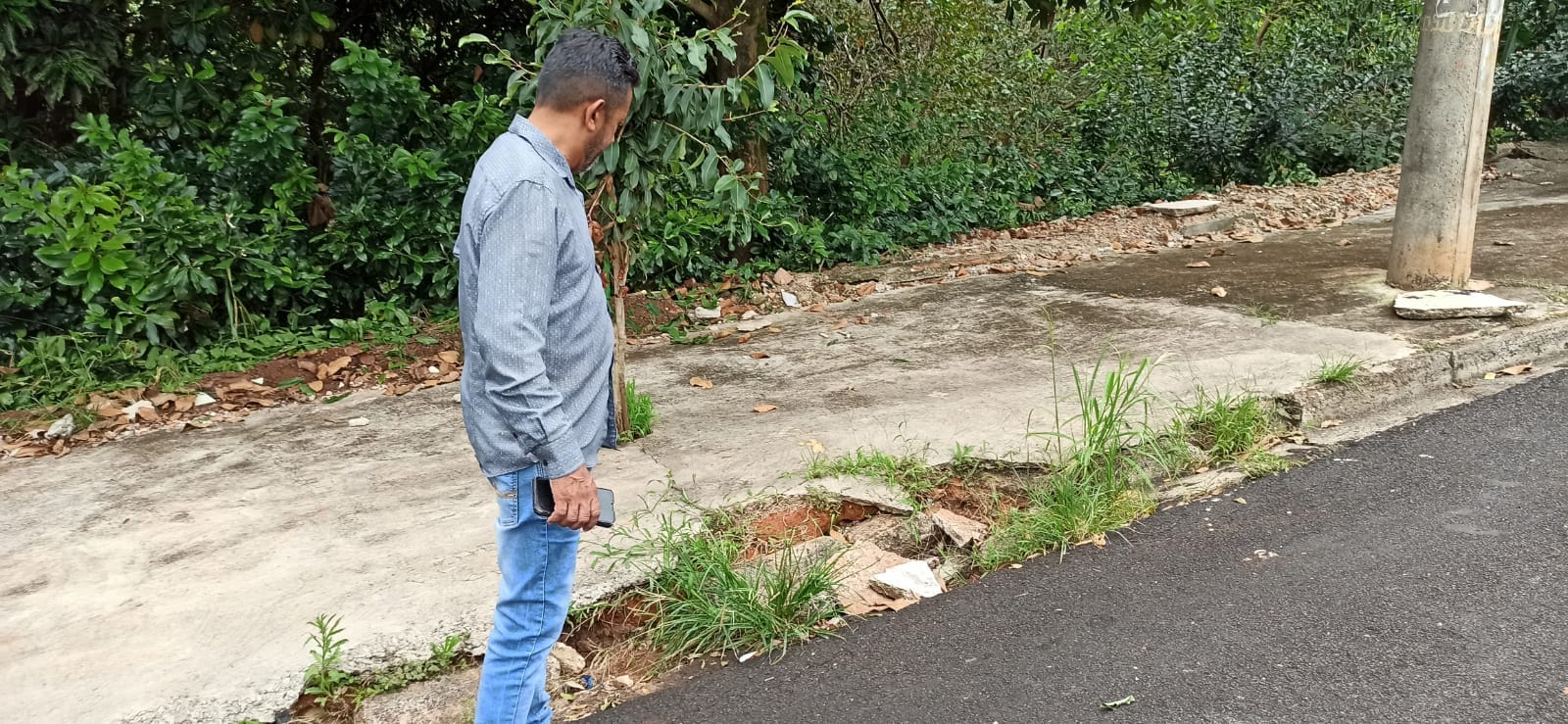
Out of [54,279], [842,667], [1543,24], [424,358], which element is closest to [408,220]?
[424,358]

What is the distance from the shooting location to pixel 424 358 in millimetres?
5742

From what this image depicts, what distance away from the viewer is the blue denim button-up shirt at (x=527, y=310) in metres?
2.09

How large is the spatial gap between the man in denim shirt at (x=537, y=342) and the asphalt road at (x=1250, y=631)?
572 mm

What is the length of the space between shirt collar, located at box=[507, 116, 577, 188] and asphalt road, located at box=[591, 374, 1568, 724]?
140 centimetres

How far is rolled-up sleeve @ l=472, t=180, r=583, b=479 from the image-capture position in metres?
2.09

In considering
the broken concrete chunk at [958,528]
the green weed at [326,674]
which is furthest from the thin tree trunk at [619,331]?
the green weed at [326,674]

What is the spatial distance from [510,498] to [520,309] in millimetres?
416

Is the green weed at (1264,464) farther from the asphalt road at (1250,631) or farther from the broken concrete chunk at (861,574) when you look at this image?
the broken concrete chunk at (861,574)

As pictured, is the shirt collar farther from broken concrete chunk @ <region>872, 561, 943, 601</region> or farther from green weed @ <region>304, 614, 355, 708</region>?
broken concrete chunk @ <region>872, 561, 943, 601</region>

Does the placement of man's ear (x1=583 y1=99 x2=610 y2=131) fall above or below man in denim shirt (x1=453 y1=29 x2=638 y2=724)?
above

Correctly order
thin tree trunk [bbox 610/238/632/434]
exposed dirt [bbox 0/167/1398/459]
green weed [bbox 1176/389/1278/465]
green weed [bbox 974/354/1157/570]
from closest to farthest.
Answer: green weed [bbox 974/354/1157/570]
green weed [bbox 1176/389/1278/465]
thin tree trunk [bbox 610/238/632/434]
exposed dirt [bbox 0/167/1398/459]

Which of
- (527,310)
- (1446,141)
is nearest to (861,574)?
(527,310)

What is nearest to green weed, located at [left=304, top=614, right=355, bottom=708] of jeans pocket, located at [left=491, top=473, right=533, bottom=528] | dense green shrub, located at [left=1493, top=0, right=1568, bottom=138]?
jeans pocket, located at [left=491, top=473, right=533, bottom=528]

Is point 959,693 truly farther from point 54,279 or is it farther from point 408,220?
point 54,279
